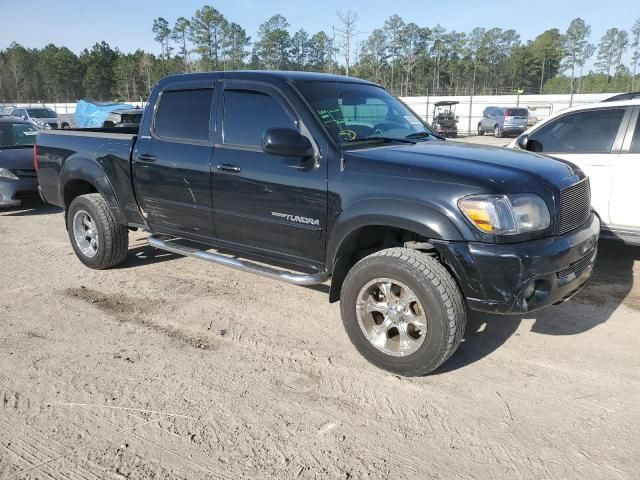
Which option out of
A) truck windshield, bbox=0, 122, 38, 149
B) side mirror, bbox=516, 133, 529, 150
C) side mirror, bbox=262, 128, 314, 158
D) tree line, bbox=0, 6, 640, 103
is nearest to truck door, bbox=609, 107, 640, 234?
side mirror, bbox=516, 133, 529, 150

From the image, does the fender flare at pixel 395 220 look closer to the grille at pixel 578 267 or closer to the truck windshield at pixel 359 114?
the truck windshield at pixel 359 114

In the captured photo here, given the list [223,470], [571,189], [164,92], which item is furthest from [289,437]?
[164,92]

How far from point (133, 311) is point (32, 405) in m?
1.52

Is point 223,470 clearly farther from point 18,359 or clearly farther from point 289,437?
point 18,359

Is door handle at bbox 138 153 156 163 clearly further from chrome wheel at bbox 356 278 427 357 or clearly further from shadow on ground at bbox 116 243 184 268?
chrome wheel at bbox 356 278 427 357

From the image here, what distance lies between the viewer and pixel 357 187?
136 inches

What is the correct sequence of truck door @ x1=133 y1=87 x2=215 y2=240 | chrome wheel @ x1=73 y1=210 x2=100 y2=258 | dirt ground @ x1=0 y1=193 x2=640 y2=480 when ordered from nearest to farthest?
dirt ground @ x1=0 y1=193 x2=640 y2=480
truck door @ x1=133 y1=87 x2=215 y2=240
chrome wheel @ x1=73 y1=210 x2=100 y2=258

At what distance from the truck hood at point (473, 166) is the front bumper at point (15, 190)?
738 centimetres

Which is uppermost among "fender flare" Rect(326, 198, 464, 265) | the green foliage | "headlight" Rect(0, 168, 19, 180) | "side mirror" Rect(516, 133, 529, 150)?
the green foliage

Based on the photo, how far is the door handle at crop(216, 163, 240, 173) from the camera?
13.3 ft

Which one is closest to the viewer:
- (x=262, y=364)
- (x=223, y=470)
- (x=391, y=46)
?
(x=223, y=470)

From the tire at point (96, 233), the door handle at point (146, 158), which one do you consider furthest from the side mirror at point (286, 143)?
the tire at point (96, 233)

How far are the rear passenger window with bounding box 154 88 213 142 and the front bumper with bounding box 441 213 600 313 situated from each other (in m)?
2.43

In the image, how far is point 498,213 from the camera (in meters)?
3.02
